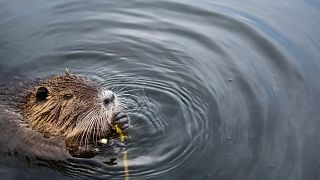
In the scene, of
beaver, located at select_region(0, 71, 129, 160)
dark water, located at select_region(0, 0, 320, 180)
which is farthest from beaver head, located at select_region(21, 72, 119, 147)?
dark water, located at select_region(0, 0, 320, 180)

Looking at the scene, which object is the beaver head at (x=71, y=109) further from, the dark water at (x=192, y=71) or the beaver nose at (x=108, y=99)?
the dark water at (x=192, y=71)

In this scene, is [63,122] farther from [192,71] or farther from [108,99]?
[192,71]

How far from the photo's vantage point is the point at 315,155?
5055 mm

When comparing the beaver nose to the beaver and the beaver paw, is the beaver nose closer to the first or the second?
the beaver

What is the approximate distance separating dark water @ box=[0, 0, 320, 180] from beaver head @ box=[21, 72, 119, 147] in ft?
1.12

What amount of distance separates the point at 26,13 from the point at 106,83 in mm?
2207

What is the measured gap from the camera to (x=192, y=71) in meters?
6.39

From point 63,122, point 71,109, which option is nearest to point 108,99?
point 71,109

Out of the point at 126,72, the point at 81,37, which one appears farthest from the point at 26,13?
the point at 126,72

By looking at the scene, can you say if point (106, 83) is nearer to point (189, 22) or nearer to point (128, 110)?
point (128, 110)

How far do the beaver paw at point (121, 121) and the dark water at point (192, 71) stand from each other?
87 mm

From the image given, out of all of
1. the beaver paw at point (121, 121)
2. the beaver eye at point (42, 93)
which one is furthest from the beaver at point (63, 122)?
the beaver paw at point (121, 121)

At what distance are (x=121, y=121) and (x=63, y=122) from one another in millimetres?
616

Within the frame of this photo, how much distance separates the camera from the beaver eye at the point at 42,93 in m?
4.96
